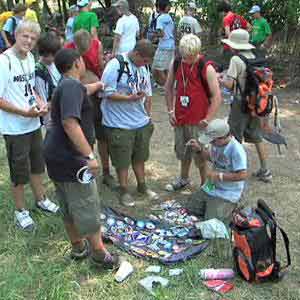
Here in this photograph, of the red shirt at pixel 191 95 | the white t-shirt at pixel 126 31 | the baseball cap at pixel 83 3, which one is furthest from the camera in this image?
the white t-shirt at pixel 126 31

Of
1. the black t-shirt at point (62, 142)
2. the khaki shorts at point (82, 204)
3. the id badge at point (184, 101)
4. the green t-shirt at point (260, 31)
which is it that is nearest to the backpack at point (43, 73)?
the black t-shirt at point (62, 142)

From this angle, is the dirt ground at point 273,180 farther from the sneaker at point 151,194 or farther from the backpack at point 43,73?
the backpack at point 43,73

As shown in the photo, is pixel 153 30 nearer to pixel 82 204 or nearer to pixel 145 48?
pixel 145 48

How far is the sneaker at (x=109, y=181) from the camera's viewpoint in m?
4.93

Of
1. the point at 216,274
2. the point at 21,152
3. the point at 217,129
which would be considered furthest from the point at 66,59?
the point at 216,274

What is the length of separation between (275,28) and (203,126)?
21.1 ft

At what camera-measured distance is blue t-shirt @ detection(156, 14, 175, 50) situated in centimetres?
820

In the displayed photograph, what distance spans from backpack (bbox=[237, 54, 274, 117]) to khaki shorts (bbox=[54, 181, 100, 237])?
7.05ft

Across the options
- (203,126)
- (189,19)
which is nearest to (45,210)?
(203,126)

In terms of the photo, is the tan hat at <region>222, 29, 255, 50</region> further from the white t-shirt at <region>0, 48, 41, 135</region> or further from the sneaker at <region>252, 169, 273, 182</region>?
the white t-shirt at <region>0, 48, 41, 135</region>

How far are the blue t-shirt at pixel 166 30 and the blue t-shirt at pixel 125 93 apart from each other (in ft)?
13.2

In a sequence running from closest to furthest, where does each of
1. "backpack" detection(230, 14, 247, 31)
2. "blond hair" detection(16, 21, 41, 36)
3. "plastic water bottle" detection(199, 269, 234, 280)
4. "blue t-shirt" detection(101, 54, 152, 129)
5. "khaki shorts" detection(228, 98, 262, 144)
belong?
"plastic water bottle" detection(199, 269, 234, 280) → "blond hair" detection(16, 21, 41, 36) → "blue t-shirt" detection(101, 54, 152, 129) → "khaki shorts" detection(228, 98, 262, 144) → "backpack" detection(230, 14, 247, 31)

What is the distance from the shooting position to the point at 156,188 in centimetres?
502

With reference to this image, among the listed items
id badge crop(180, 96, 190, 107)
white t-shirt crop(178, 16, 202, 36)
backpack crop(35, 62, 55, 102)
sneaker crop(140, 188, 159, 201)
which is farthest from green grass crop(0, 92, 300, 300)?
white t-shirt crop(178, 16, 202, 36)
